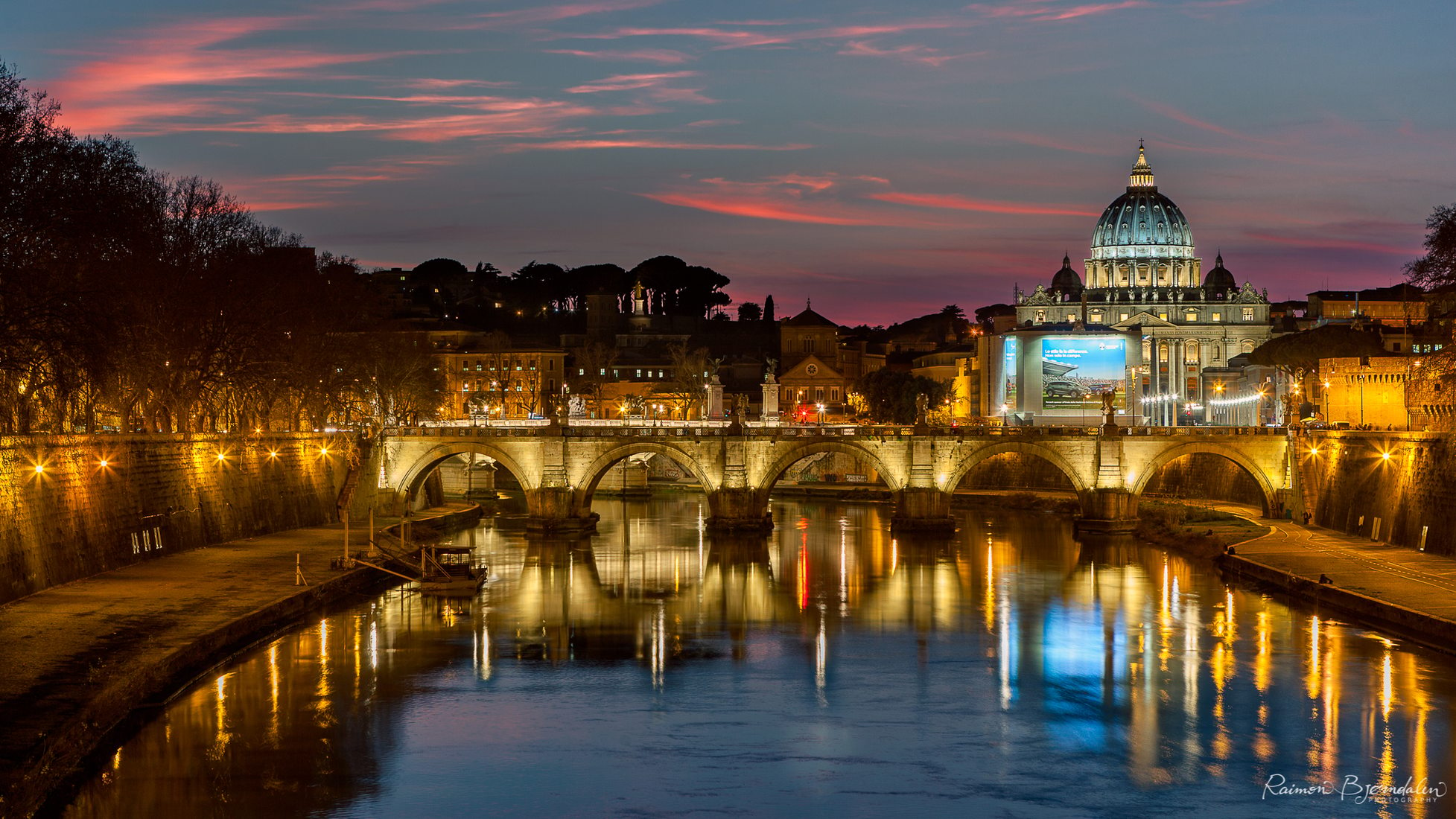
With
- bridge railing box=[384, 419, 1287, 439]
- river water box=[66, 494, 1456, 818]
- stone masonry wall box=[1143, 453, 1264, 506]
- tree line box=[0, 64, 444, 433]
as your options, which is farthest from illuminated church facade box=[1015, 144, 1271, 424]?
river water box=[66, 494, 1456, 818]

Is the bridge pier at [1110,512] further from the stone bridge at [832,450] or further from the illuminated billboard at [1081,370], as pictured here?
the illuminated billboard at [1081,370]

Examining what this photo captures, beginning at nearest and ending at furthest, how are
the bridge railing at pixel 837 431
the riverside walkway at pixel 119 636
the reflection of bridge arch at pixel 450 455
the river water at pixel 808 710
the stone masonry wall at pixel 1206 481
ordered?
the riverside walkway at pixel 119 636 < the river water at pixel 808 710 < the bridge railing at pixel 837 431 < the reflection of bridge arch at pixel 450 455 < the stone masonry wall at pixel 1206 481

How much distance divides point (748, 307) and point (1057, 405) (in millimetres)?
62969

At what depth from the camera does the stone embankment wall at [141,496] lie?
127 feet

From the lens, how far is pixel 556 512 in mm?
67562

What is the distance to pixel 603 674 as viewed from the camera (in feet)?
125

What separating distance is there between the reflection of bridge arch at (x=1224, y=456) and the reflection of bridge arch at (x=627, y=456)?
18881 mm

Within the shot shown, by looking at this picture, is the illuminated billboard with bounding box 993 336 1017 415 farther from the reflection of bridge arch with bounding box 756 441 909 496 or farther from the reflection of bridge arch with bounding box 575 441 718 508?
the reflection of bridge arch with bounding box 575 441 718 508

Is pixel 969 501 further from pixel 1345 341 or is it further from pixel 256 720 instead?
pixel 256 720

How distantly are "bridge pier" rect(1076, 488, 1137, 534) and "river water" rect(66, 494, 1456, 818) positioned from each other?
13.2m

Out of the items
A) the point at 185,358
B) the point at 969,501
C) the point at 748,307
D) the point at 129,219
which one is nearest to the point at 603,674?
the point at 129,219

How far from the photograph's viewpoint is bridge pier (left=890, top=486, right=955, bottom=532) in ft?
221

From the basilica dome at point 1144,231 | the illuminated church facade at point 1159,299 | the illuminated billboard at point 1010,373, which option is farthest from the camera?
the basilica dome at point 1144,231

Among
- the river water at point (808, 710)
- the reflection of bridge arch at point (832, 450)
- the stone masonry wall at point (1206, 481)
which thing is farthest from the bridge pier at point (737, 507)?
the stone masonry wall at point (1206, 481)
